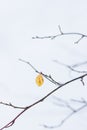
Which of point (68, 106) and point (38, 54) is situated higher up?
point (38, 54)

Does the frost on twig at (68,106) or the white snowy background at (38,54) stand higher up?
the white snowy background at (38,54)

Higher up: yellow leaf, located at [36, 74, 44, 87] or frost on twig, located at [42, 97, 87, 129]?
yellow leaf, located at [36, 74, 44, 87]

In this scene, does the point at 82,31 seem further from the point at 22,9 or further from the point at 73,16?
the point at 22,9

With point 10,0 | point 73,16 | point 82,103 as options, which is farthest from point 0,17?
point 82,103

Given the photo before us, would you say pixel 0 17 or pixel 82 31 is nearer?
pixel 82 31

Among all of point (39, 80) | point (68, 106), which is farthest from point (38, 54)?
point (68, 106)

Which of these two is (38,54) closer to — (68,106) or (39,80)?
(39,80)

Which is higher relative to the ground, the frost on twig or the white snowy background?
the white snowy background

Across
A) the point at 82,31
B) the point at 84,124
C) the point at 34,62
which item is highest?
the point at 82,31
